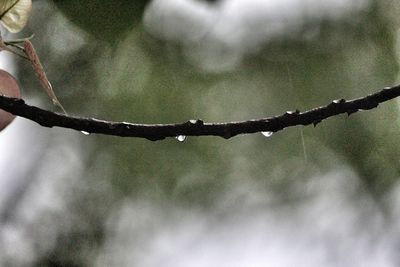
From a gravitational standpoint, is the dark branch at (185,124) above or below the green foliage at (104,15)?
above

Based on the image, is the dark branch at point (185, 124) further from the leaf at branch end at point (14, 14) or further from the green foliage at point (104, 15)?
the green foliage at point (104, 15)

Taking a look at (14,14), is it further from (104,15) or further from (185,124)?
(104,15)

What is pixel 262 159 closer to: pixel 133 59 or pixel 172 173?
pixel 172 173

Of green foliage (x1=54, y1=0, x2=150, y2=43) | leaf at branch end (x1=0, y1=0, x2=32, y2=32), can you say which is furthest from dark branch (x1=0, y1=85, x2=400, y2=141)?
green foliage (x1=54, y1=0, x2=150, y2=43)

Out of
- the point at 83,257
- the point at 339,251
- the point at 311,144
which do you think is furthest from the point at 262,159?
the point at 83,257

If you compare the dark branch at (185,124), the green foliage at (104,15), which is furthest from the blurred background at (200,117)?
the dark branch at (185,124)

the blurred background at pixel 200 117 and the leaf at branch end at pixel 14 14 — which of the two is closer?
the leaf at branch end at pixel 14 14
